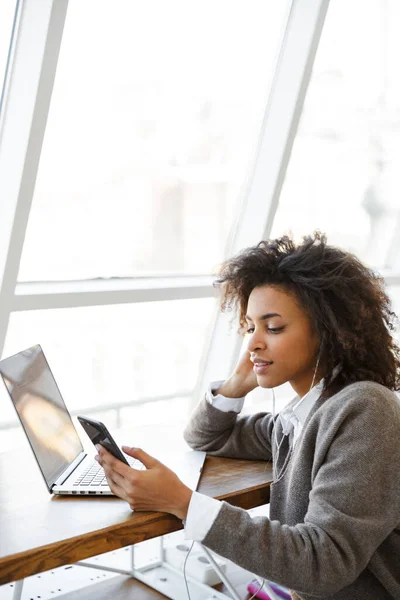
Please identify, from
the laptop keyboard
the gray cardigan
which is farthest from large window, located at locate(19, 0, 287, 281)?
the gray cardigan

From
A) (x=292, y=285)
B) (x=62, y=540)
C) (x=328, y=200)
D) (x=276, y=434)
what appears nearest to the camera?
(x=62, y=540)

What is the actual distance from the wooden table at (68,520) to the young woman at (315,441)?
57mm

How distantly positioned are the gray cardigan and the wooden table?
187 millimetres

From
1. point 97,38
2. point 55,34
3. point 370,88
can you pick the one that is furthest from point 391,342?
point 370,88

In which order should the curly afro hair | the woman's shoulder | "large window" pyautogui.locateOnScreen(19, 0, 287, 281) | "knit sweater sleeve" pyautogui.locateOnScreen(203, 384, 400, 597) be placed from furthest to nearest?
"large window" pyautogui.locateOnScreen(19, 0, 287, 281) < the curly afro hair < the woman's shoulder < "knit sweater sleeve" pyautogui.locateOnScreen(203, 384, 400, 597)

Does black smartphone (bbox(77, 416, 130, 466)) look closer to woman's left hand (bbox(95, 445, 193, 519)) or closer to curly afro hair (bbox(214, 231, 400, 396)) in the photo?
woman's left hand (bbox(95, 445, 193, 519))

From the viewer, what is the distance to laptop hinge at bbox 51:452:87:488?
179 centimetres

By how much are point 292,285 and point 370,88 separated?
294cm

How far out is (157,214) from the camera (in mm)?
3475

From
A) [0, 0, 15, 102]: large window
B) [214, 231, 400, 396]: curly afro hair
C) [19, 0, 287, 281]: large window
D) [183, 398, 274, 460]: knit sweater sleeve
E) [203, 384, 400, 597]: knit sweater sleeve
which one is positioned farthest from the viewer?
[19, 0, 287, 281]: large window

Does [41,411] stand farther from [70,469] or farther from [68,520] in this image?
[68,520]

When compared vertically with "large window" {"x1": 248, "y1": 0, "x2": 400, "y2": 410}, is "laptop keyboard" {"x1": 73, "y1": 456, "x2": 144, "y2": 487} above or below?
below

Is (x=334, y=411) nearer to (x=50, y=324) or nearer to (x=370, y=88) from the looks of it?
(x=50, y=324)

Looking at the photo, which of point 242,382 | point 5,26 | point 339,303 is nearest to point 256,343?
point 339,303
